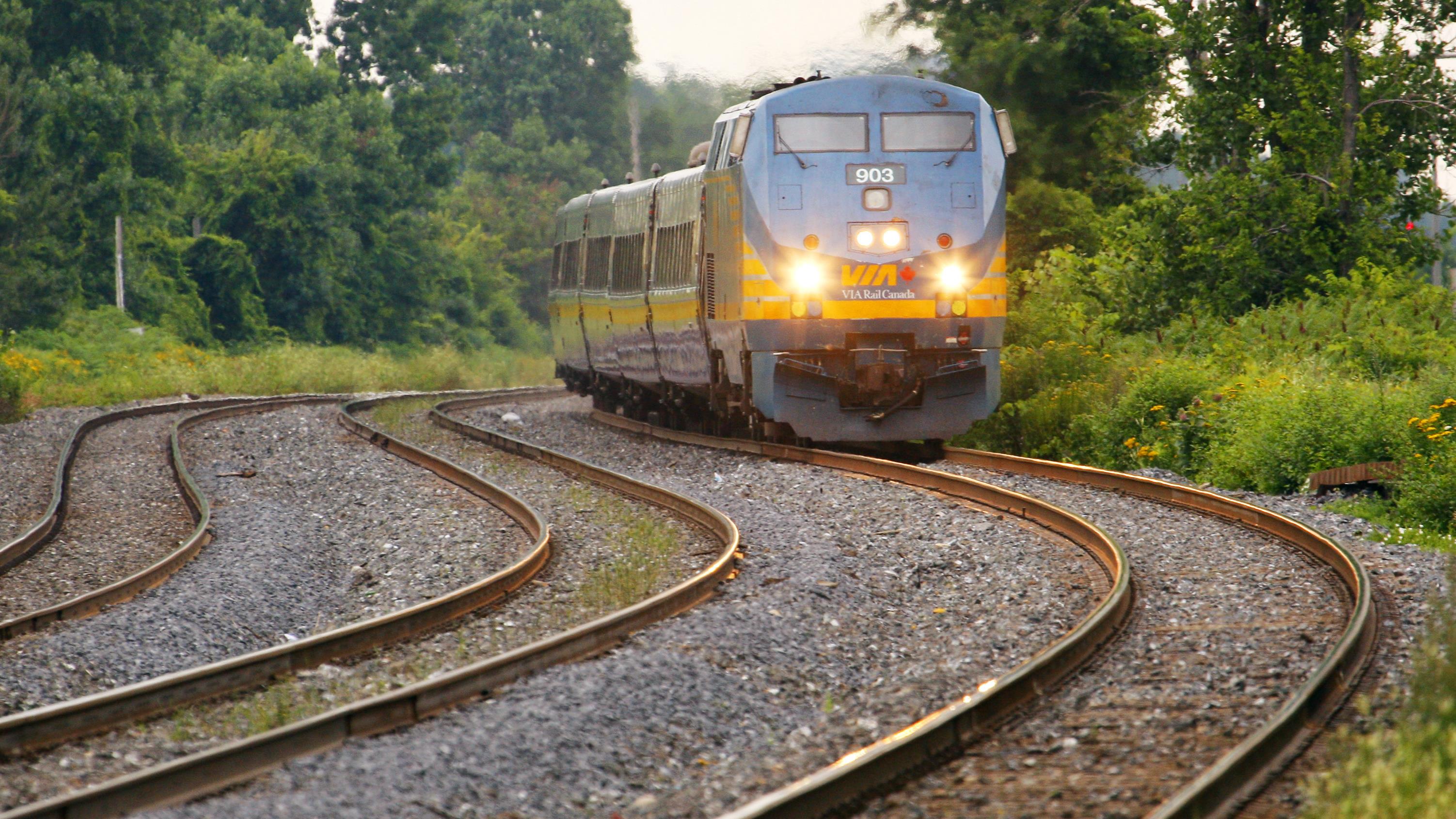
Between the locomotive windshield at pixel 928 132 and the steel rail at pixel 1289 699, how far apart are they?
501 cm

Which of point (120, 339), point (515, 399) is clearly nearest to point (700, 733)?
point (515, 399)

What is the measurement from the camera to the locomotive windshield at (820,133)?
583 inches

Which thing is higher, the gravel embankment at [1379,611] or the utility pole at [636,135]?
the utility pole at [636,135]

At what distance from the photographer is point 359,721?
5.74 meters

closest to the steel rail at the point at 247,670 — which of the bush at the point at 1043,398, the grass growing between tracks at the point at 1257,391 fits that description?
the grass growing between tracks at the point at 1257,391

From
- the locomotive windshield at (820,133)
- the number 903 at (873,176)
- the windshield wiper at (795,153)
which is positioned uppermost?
the locomotive windshield at (820,133)

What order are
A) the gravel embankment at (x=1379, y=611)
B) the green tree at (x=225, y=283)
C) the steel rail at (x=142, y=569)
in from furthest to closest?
the green tree at (x=225, y=283), the steel rail at (x=142, y=569), the gravel embankment at (x=1379, y=611)

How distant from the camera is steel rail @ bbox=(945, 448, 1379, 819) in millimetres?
4758

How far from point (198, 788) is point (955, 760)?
256cm

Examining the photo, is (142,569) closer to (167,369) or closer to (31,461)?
(31,461)

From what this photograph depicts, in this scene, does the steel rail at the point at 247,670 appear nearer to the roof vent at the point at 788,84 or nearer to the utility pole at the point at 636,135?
the roof vent at the point at 788,84

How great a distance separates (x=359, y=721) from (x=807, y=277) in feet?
31.4

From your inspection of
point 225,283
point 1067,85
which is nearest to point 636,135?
point 225,283

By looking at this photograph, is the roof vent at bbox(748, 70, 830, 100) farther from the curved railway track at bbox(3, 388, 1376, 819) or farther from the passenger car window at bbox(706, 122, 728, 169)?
the curved railway track at bbox(3, 388, 1376, 819)
